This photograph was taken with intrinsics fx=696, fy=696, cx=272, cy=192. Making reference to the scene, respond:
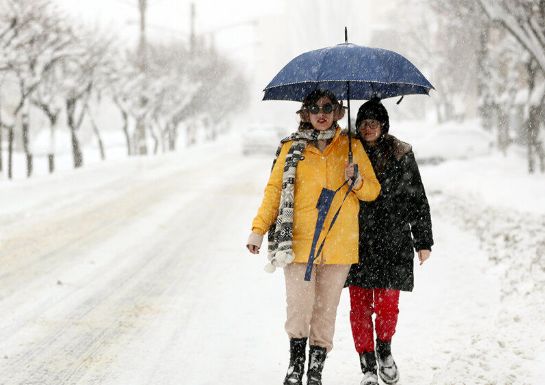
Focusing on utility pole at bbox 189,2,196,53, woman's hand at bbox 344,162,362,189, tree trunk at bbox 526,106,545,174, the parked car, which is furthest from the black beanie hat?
utility pole at bbox 189,2,196,53

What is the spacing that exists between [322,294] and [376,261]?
0.41 meters

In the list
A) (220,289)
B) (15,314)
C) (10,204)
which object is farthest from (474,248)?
(10,204)

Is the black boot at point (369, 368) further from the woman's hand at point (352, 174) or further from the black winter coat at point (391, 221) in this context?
the woman's hand at point (352, 174)

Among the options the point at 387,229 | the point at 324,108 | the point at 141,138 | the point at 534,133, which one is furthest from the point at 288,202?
the point at 141,138

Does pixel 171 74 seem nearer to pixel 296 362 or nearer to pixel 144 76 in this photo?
pixel 144 76

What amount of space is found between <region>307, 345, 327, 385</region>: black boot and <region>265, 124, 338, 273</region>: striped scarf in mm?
568

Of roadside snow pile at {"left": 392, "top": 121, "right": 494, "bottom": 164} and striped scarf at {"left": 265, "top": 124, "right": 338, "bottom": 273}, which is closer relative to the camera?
striped scarf at {"left": 265, "top": 124, "right": 338, "bottom": 273}

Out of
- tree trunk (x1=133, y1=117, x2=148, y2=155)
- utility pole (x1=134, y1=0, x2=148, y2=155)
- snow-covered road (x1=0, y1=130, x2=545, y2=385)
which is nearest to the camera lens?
snow-covered road (x1=0, y1=130, x2=545, y2=385)

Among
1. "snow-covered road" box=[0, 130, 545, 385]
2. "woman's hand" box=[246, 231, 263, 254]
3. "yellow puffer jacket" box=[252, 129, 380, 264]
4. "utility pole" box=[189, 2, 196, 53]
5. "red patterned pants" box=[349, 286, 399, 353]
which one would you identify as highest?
"utility pole" box=[189, 2, 196, 53]

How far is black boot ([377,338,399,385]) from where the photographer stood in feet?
13.8

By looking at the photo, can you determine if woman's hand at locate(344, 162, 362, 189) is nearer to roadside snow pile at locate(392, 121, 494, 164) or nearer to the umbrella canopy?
the umbrella canopy

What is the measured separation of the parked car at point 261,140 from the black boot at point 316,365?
2448cm

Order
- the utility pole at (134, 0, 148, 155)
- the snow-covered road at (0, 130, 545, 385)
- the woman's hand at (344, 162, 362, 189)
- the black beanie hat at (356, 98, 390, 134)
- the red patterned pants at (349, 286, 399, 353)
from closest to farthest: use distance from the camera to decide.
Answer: the woman's hand at (344, 162, 362, 189)
the black beanie hat at (356, 98, 390, 134)
the red patterned pants at (349, 286, 399, 353)
the snow-covered road at (0, 130, 545, 385)
the utility pole at (134, 0, 148, 155)

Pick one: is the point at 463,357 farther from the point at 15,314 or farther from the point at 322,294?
the point at 15,314
